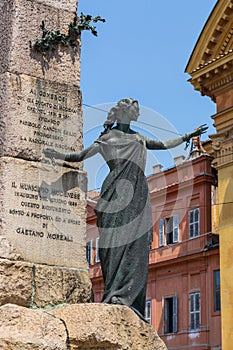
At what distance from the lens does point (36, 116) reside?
8.24 meters

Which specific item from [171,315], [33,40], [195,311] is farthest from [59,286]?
[171,315]

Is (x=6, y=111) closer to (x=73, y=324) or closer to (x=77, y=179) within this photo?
(x=77, y=179)

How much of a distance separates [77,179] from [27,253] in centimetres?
99

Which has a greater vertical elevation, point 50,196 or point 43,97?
point 43,97

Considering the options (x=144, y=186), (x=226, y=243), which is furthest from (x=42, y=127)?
(x=226, y=243)

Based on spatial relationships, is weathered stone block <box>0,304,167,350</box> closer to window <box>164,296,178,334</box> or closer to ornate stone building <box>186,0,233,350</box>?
ornate stone building <box>186,0,233,350</box>

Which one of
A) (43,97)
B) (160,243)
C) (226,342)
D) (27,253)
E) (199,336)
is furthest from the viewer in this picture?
(160,243)

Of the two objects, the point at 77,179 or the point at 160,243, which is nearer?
the point at 77,179

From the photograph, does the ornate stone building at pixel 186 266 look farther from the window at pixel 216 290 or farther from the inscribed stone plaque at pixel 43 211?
the inscribed stone plaque at pixel 43 211

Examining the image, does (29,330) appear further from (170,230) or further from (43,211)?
(170,230)

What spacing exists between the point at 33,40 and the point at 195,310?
24.8 metres

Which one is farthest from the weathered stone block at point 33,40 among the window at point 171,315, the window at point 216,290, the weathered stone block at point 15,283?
the window at point 171,315

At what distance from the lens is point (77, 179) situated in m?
8.41

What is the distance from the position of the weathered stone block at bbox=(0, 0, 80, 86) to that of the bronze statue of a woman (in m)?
0.72
